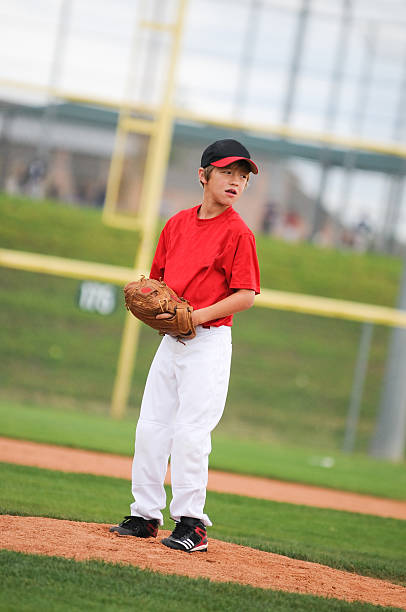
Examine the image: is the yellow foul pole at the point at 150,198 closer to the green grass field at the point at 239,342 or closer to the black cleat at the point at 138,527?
the green grass field at the point at 239,342

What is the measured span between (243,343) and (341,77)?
6.10m

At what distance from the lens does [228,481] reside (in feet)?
26.3

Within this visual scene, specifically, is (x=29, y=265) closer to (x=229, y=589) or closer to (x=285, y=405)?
(x=285, y=405)

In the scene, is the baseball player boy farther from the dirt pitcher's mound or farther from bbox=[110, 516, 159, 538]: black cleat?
the dirt pitcher's mound

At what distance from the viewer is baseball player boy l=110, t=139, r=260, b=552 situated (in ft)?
13.3

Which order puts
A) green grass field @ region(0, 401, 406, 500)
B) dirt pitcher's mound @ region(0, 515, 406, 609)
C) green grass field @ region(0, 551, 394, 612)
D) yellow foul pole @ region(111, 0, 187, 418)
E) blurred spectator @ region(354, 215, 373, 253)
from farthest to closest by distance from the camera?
blurred spectator @ region(354, 215, 373, 253), yellow foul pole @ region(111, 0, 187, 418), green grass field @ region(0, 401, 406, 500), dirt pitcher's mound @ region(0, 515, 406, 609), green grass field @ region(0, 551, 394, 612)

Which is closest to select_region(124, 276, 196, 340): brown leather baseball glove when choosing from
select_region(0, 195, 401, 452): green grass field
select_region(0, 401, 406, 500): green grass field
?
select_region(0, 401, 406, 500): green grass field

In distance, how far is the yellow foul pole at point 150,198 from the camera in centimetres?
1170

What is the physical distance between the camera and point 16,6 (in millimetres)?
15305

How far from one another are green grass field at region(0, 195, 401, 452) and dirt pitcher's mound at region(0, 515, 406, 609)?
8342 millimetres

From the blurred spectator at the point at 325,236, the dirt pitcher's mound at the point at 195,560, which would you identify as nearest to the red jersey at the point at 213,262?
the dirt pitcher's mound at the point at 195,560

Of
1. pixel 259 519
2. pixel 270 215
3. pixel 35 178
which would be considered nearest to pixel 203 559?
pixel 259 519

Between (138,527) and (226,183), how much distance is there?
1.58 meters

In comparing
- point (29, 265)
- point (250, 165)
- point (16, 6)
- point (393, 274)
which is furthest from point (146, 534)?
point (393, 274)
